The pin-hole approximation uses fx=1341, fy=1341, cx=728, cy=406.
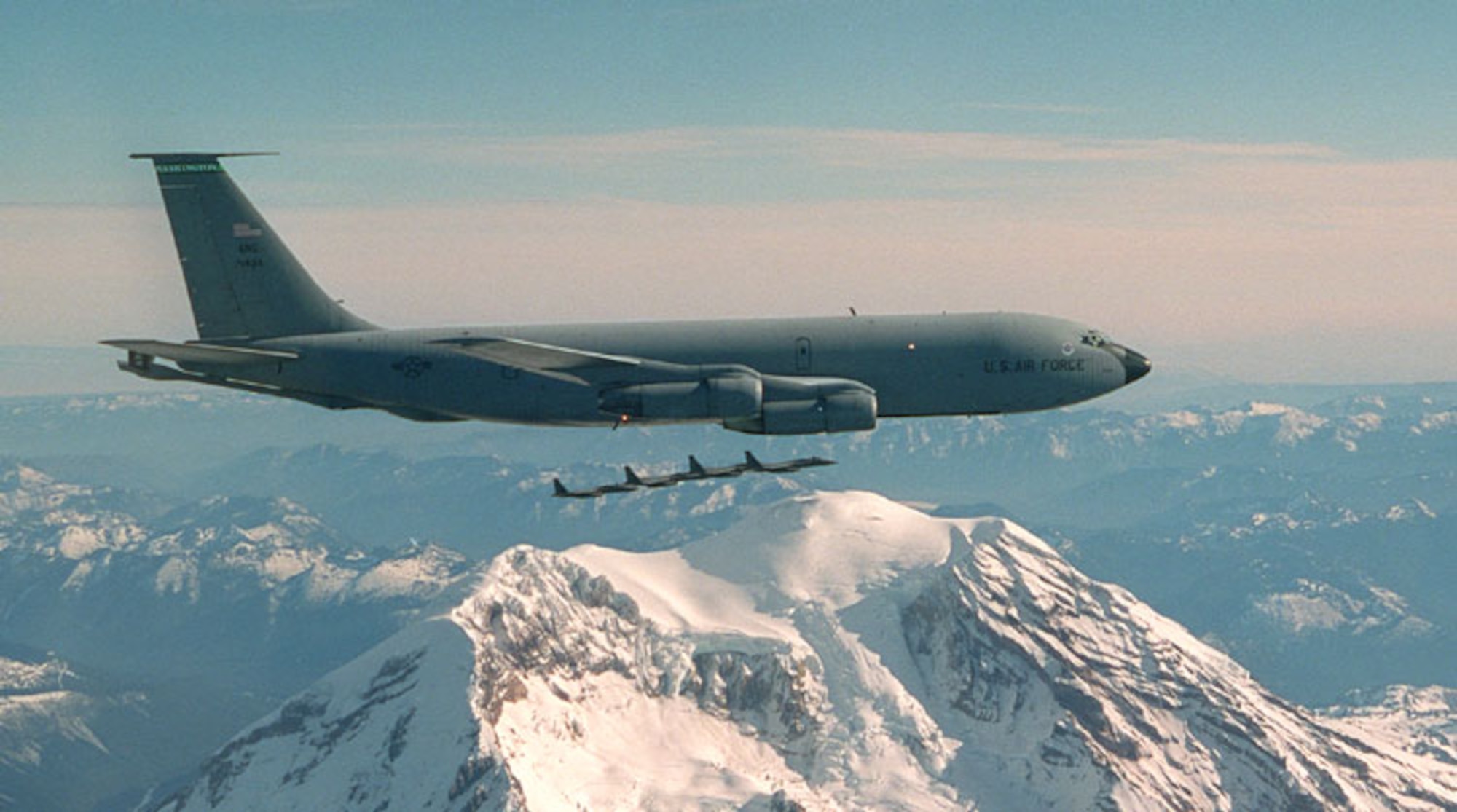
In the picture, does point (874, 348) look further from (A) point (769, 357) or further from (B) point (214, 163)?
(B) point (214, 163)

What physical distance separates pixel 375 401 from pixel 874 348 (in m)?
29.5

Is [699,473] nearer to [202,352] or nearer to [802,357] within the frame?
[802,357]

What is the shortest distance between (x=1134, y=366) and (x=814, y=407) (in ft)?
69.4

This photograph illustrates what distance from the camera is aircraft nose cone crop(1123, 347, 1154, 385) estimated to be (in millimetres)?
82294

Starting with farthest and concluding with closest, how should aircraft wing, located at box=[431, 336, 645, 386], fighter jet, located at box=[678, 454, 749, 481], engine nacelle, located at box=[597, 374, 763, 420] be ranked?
fighter jet, located at box=[678, 454, 749, 481], engine nacelle, located at box=[597, 374, 763, 420], aircraft wing, located at box=[431, 336, 645, 386]

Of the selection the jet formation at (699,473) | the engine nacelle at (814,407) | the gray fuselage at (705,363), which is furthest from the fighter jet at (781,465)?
the gray fuselage at (705,363)

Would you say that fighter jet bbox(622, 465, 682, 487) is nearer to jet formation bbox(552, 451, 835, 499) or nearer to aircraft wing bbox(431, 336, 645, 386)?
jet formation bbox(552, 451, 835, 499)

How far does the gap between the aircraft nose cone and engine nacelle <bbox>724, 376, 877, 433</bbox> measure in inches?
671

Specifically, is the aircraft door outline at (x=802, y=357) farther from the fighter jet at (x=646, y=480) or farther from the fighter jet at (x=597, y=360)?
the fighter jet at (x=646, y=480)

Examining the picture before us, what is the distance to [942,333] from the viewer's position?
79625 millimetres

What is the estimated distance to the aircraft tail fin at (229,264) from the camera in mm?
77500

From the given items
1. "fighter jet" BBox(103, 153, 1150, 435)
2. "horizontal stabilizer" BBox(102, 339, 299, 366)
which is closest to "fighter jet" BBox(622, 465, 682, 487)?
"fighter jet" BBox(103, 153, 1150, 435)

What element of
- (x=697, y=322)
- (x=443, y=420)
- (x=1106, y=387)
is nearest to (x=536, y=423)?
(x=443, y=420)

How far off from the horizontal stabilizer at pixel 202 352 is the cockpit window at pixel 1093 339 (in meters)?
47.4
